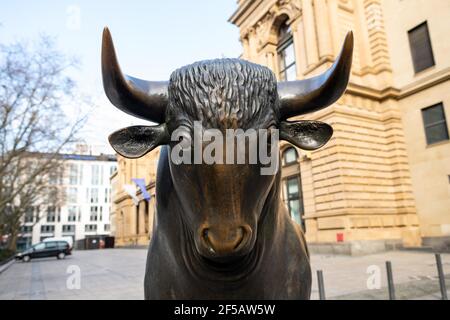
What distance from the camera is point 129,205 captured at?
47312mm

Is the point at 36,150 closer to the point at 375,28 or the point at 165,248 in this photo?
the point at 165,248

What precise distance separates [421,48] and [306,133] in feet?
62.8

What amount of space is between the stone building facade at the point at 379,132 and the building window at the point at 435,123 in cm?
5

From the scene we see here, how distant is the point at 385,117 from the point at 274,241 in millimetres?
18327

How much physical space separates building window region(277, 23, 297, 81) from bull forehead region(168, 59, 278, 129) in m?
19.6

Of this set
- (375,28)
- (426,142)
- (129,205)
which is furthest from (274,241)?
(129,205)

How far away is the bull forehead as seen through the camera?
4.09ft

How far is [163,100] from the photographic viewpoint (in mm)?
1411

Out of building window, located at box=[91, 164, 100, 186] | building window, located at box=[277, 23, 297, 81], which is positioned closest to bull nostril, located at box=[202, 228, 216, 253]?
building window, located at box=[277, 23, 297, 81]

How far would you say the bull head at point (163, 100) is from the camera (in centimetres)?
132

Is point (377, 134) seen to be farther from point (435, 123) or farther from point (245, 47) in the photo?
point (245, 47)

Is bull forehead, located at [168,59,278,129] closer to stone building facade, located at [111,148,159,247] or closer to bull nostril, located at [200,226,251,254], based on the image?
bull nostril, located at [200,226,251,254]

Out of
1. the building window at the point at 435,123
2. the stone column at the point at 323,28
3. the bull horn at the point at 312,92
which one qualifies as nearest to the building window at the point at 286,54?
the stone column at the point at 323,28

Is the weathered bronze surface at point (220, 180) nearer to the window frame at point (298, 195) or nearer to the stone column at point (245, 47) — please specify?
the window frame at point (298, 195)
